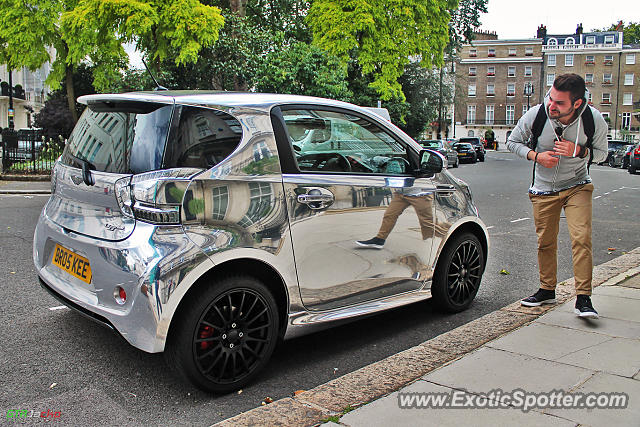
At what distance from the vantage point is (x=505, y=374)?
11.6ft

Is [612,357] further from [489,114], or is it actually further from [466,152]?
[489,114]

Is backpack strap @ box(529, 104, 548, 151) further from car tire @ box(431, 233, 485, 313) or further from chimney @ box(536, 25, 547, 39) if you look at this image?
chimney @ box(536, 25, 547, 39)

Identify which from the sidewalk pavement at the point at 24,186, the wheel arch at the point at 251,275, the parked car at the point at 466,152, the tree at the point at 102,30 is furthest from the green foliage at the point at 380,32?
the wheel arch at the point at 251,275

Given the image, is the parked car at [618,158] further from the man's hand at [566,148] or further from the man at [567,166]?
the man's hand at [566,148]

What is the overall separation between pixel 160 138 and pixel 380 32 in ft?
96.8

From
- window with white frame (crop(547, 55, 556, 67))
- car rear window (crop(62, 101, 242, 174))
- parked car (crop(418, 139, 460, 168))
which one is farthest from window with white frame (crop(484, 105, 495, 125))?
car rear window (crop(62, 101, 242, 174))

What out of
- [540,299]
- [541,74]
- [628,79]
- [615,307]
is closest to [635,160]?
[615,307]

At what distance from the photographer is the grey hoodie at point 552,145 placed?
477 cm

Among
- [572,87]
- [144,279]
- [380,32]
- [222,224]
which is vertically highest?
[380,32]

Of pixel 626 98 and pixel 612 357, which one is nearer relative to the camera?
pixel 612 357

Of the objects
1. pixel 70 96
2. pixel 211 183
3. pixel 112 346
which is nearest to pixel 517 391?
pixel 211 183

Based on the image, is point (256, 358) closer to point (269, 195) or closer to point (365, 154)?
point (269, 195)

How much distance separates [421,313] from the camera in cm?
520

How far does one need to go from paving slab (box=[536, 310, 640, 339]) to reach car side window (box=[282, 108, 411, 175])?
159cm
